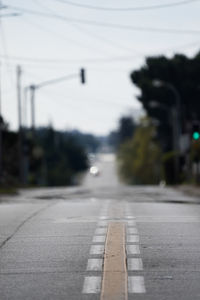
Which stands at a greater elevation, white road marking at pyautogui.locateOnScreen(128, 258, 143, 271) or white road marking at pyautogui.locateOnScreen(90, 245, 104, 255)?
white road marking at pyautogui.locateOnScreen(90, 245, 104, 255)

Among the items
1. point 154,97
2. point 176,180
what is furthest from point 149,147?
point 176,180

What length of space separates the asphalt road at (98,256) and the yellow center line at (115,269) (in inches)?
0.4

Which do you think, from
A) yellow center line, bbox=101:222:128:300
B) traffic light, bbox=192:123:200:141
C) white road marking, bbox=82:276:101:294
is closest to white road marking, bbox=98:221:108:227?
yellow center line, bbox=101:222:128:300

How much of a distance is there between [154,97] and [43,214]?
220 ft

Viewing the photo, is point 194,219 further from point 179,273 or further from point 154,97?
point 154,97

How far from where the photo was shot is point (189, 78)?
86312 mm

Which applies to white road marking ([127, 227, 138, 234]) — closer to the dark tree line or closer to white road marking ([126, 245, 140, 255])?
white road marking ([126, 245, 140, 255])

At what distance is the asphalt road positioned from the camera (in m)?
9.91

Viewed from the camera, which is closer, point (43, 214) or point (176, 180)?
point (43, 214)

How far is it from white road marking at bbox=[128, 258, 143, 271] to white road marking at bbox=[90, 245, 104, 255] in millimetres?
865


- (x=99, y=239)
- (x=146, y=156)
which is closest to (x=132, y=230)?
(x=99, y=239)

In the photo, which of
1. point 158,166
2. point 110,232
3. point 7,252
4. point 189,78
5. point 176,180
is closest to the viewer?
point 7,252

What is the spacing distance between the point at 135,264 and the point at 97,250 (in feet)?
5.35

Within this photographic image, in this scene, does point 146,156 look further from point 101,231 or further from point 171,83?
point 101,231
